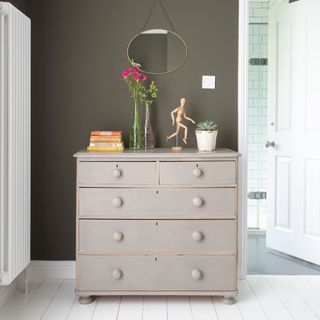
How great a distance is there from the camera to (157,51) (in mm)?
3846

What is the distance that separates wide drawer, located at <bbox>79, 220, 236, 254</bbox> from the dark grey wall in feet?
2.05

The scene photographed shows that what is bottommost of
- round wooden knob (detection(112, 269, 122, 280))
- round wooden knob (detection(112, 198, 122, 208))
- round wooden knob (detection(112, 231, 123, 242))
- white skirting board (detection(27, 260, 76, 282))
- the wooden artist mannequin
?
white skirting board (detection(27, 260, 76, 282))

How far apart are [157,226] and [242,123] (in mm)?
1053

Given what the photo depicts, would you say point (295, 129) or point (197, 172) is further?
point (295, 129)

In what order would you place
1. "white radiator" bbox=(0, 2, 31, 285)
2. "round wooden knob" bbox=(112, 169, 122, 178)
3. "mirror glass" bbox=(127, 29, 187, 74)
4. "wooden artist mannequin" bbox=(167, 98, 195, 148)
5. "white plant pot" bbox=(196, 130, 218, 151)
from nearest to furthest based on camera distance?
1. "white radiator" bbox=(0, 2, 31, 285)
2. "round wooden knob" bbox=(112, 169, 122, 178)
3. "white plant pot" bbox=(196, 130, 218, 151)
4. "wooden artist mannequin" bbox=(167, 98, 195, 148)
5. "mirror glass" bbox=(127, 29, 187, 74)

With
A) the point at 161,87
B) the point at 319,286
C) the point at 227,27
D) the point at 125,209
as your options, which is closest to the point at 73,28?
the point at 161,87

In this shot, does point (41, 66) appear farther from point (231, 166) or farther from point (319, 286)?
point (319, 286)

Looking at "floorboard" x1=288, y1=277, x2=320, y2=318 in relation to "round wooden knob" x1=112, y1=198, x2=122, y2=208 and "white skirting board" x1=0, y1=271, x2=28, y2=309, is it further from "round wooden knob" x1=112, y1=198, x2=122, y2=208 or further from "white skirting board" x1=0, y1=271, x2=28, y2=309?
"white skirting board" x1=0, y1=271, x2=28, y2=309

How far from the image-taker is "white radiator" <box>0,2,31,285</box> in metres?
3.01

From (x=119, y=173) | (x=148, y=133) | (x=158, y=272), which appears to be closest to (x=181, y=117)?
(x=148, y=133)

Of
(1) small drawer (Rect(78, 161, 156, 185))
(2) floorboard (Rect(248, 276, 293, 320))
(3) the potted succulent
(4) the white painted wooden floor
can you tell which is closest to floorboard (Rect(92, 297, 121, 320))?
(4) the white painted wooden floor

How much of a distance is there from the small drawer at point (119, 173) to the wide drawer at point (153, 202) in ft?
0.16

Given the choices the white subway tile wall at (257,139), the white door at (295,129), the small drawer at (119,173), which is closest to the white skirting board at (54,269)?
the small drawer at (119,173)

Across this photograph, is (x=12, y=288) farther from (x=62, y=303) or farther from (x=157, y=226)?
(x=157, y=226)
